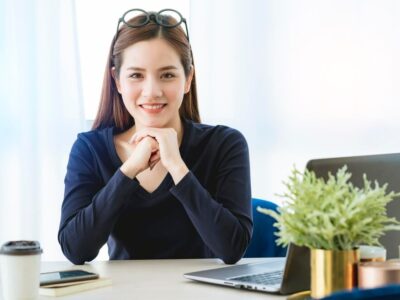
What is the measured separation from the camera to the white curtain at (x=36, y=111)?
287 cm

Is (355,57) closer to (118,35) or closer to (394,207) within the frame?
(118,35)

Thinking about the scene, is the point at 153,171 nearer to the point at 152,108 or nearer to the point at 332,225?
the point at 152,108

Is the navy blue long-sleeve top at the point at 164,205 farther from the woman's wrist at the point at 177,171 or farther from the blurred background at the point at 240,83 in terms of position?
the blurred background at the point at 240,83

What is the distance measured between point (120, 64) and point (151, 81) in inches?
5.3

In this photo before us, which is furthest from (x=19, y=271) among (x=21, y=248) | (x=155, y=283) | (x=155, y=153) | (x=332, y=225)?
(x=155, y=153)

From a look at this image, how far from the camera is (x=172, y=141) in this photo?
69.7 inches

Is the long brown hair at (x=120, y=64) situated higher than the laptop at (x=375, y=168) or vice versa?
the long brown hair at (x=120, y=64)

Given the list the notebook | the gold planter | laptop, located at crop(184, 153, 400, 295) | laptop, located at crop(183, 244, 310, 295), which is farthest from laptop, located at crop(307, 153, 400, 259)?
the notebook

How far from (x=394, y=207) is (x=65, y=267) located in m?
0.84

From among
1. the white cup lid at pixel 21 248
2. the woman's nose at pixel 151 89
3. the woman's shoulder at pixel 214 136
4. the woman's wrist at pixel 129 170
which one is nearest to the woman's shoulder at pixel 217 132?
the woman's shoulder at pixel 214 136

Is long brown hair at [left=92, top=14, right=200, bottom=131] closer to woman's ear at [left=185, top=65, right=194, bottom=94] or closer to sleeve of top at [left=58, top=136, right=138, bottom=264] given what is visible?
woman's ear at [left=185, top=65, right=194, bottom=94]

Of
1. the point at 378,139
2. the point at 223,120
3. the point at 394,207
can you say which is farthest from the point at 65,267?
the point at 378,139

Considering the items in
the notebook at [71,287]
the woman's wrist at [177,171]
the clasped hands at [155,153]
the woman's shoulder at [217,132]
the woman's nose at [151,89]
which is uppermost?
the woman's nose at [151,89]

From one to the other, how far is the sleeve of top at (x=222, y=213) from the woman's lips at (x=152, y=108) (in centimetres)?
25
